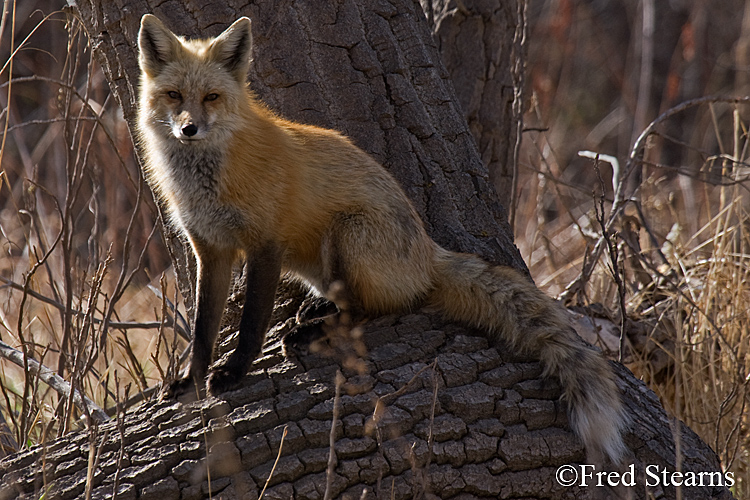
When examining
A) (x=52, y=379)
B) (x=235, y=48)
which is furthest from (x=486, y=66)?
(x=52, y=379)

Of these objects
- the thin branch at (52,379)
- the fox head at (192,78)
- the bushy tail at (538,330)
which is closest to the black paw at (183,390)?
the thin branch at (52,379)

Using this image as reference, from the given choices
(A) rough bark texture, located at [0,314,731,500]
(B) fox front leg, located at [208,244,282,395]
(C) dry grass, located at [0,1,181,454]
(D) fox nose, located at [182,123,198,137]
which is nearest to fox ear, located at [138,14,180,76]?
(D) fox nose, located at [182,123,198,137]

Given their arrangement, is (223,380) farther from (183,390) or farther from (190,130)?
(190,130)

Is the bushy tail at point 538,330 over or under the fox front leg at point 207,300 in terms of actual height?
under

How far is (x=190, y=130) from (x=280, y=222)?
0.63 m

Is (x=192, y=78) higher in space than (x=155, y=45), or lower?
lower

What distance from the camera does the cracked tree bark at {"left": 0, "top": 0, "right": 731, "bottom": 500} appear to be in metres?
2.82

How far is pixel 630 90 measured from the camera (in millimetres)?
12156

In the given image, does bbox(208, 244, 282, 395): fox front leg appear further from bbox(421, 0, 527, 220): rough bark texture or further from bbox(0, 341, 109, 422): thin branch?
bbox(421, 0, 527, 220): rough bark texture

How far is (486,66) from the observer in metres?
5.63

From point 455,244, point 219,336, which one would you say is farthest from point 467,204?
point 219,336

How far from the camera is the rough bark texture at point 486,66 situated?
222 inches

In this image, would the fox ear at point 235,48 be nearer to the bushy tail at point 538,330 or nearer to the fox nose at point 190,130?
the fox nose at point 190,130

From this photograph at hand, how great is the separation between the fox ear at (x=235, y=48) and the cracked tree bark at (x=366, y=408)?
0.48 m
